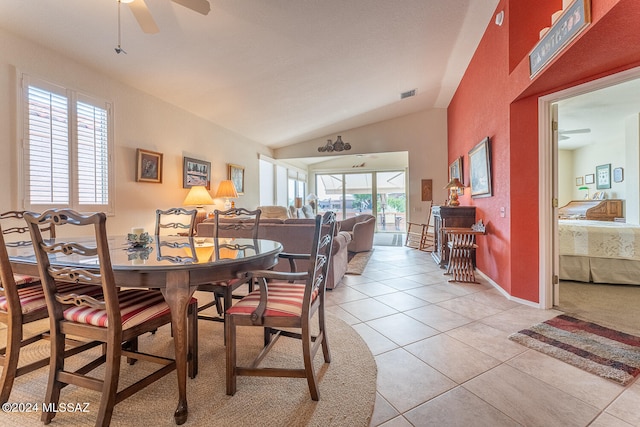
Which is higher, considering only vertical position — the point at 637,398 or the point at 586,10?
the point at 586,10

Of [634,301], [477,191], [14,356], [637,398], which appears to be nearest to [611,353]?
[637,398]

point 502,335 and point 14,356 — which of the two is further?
point 502,335

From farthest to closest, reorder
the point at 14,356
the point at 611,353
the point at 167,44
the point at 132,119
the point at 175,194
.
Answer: the point at 175,194
the point at 132,119
the point at 167,44
the point at 611,353
the point at 14,356

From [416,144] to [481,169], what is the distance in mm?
3488

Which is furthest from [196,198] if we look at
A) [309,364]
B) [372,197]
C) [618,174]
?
[618,174]

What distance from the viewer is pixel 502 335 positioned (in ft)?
6.97

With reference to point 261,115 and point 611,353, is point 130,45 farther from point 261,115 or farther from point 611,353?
point 611,353

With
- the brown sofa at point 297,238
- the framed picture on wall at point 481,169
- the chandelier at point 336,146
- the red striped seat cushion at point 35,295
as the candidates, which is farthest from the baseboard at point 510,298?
the chandelier at point 336,146

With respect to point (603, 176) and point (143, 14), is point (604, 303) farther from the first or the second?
point (603, 176)

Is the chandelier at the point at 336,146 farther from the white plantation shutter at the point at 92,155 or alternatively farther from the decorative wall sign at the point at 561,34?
the decorative wall sign at the point at 561,34

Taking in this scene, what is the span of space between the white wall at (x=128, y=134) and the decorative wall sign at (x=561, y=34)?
4.50 metres

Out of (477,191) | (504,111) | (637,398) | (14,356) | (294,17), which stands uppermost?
(294,17)

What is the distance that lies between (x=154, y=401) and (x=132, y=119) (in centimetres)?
359

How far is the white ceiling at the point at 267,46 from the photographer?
2.55 m
